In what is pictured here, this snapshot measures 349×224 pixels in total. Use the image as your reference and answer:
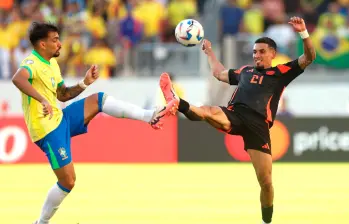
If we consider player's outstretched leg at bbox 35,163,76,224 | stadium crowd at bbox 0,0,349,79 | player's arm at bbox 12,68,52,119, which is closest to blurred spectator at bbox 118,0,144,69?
stadium crowd at bbox 0,0,349,79

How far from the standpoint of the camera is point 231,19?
853 inches

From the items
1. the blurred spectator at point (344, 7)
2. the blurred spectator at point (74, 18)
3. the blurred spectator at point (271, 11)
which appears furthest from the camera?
the blurred spectator at point (271, 11)

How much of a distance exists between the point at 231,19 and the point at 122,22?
259 centimetres

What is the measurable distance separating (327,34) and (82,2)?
609 centimetres

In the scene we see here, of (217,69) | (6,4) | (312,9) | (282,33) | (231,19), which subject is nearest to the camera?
(217,69)

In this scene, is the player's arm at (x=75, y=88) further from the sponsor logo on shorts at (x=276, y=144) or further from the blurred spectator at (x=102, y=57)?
the blurred spectator at (x=102, y=57)

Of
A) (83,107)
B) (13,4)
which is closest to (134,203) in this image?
(83,107)

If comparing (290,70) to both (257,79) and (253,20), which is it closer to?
(257,79)

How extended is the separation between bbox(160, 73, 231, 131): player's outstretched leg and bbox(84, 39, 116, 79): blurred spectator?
452 inches

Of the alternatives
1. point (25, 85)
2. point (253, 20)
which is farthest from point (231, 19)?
point (25, 85)

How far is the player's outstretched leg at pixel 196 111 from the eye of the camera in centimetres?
990

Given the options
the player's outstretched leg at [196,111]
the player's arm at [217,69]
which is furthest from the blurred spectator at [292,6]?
the player's outstretched leg at [196,111]

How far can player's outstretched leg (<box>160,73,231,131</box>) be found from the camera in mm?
9898

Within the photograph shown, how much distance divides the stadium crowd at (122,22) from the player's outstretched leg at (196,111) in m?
10.7
